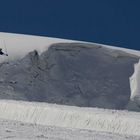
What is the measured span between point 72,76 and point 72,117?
12.7 ft

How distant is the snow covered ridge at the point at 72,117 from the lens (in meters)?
7.16

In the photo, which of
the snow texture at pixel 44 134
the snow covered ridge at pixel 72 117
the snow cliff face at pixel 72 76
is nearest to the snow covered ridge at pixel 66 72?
the snow cliff face at pixel 72 76

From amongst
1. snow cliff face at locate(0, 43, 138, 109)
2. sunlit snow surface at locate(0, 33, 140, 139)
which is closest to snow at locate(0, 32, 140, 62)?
sunlit snow surface at locate(0, 33, 140, 139)

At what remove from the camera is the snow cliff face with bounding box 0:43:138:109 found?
35.2 feet

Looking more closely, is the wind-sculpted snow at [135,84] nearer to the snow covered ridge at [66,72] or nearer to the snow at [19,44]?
the snow covered ridge at [66,72]

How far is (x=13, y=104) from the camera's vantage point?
8.47m

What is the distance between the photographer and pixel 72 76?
11.5 m

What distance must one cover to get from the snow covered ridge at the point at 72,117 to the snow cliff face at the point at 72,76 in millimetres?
2223

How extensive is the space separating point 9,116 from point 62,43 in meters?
3.70

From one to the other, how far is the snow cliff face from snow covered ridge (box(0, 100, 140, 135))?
2.22 meters

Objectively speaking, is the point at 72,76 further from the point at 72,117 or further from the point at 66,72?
the point at 72,117

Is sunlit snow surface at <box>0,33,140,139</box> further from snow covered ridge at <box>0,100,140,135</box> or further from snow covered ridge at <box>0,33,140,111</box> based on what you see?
snow covered ridge at <box>0,100,140,135</box>

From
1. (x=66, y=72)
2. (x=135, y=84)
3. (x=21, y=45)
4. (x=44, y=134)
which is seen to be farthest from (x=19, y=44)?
(x=44, y=134)

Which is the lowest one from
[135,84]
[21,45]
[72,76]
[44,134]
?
[135,84]
